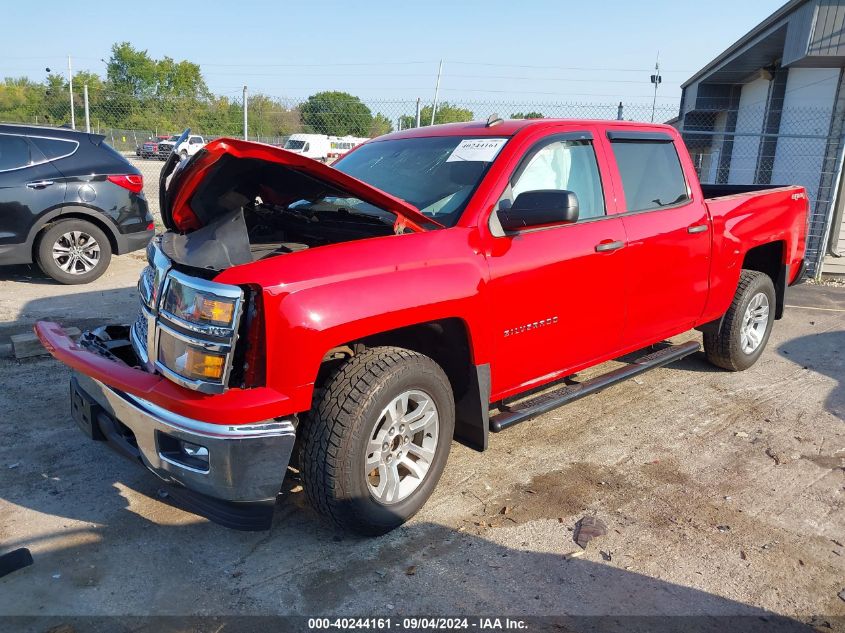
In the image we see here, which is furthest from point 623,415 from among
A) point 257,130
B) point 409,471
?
point 257,130

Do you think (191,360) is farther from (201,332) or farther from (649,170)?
(649,170)

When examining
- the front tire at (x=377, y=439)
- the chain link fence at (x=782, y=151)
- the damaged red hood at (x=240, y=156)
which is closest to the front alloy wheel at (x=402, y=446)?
the front tire at (x=377, y=439)

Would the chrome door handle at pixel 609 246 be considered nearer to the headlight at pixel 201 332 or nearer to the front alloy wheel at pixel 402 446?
the front alloy wheel at pixel 402 446

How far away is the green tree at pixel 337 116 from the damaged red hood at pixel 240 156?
385 inches

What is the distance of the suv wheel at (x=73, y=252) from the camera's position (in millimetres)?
7652

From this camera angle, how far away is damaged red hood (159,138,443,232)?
2.73 meters

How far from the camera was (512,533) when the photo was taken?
3.24 metres

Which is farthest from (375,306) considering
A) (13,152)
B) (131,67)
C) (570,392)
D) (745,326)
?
(131,67)

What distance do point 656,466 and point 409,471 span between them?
1628 millimetres

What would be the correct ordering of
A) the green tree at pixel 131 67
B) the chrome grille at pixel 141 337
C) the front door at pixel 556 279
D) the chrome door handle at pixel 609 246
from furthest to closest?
the green tree at pixel 131 67 < the chrome door handle at pixel 609 246 < the front door at pixel 556 279 < the chrome grille at pixel 141 337

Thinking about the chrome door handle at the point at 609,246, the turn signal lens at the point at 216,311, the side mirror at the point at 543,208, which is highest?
the side mirror at the point at 543,208

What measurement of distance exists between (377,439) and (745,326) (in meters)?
3.88

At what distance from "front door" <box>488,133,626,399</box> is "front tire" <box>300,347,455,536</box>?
0.49m

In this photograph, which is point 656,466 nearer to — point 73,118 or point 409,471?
point 409,471
